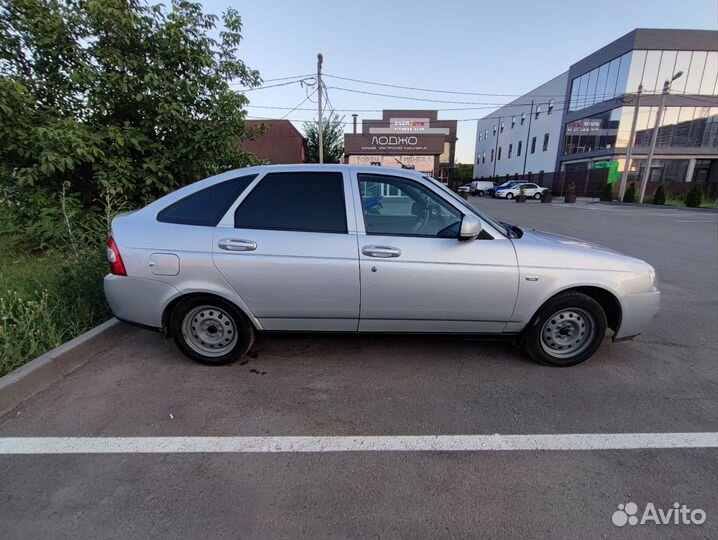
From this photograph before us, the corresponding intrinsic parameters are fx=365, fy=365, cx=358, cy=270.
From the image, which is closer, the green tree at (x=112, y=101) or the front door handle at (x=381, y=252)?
the front door handle at (x=381, y=252)

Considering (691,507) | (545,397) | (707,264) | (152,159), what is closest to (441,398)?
(545,397)

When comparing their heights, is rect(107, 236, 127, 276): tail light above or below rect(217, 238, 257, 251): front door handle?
below

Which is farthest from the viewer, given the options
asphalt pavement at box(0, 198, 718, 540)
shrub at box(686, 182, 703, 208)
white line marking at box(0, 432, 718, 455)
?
shrub at box(686, 182, 703, 208)

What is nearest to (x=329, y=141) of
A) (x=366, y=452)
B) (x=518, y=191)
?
(x=518, y=191)

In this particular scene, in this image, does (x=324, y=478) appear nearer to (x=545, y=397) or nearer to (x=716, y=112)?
(x=545, y=397)

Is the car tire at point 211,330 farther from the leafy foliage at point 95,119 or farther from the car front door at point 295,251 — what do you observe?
the leafy foliage at point 95,119

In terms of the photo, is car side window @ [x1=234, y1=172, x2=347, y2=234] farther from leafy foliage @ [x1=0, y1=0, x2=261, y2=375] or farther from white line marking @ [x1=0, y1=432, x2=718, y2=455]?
leafy foliage @ [x1=0, y1=0, x2=261, y2=375]

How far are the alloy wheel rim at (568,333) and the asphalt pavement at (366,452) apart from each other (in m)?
0.20

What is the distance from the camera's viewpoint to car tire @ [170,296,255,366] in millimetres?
3129

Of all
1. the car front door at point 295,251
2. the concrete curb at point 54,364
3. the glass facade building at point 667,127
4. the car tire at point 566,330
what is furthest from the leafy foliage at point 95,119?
the glass facade building at point 667,127

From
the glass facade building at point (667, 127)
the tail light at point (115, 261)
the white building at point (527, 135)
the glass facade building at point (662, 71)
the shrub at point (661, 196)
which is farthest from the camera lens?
the white building at point (527, 135)

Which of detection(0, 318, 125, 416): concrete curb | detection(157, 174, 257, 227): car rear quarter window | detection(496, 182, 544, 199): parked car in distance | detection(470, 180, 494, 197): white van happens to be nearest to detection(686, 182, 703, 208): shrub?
detection(496, 182, 544, 199): parked car in distance

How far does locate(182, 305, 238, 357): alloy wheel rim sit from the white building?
47.4 m

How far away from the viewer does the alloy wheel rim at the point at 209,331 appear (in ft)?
10.4
